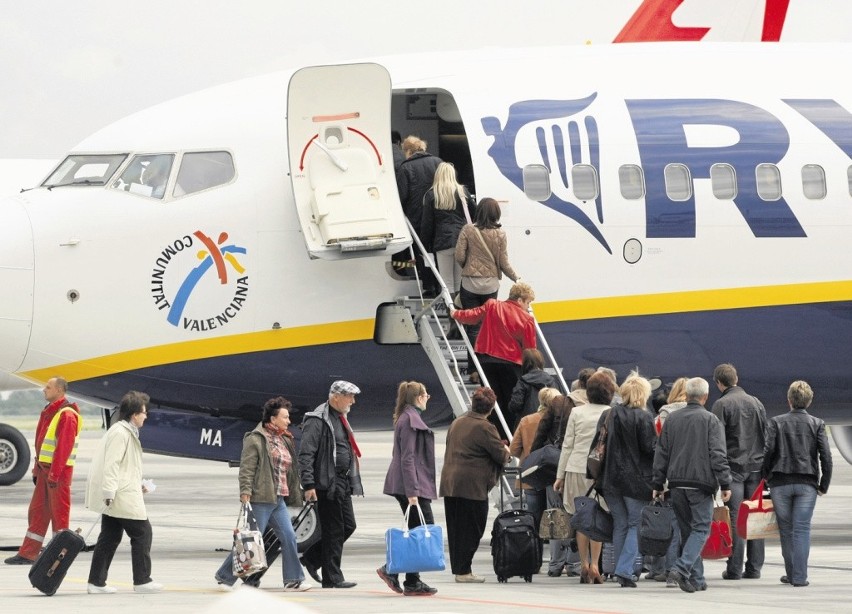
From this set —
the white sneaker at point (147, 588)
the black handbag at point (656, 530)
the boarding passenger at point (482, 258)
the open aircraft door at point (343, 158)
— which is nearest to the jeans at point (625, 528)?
the black handbag at point (656, 530)

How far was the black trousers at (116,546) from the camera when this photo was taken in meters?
13.4

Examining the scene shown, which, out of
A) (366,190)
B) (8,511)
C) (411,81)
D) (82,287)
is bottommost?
(8,511)

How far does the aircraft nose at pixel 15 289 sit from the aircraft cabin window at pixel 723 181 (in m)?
7.59

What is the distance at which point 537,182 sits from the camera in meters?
17.1

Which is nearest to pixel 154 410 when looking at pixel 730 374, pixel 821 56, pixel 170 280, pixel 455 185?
pixel 170 280

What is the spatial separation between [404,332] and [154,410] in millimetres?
2917

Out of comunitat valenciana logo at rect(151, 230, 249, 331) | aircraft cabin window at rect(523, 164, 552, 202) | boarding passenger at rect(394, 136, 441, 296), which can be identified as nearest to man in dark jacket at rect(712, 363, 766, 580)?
aircraft cabin window at rect(523, 164, 552, 202)

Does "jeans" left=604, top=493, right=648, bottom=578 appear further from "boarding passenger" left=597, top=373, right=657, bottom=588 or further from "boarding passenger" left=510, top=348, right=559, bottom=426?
"boarding passenger" left=510, top=348, right=559, bottom=426

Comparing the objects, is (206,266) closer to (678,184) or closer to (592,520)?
(592,520)

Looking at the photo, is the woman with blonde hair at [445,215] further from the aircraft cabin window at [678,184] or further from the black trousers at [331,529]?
the black trousers at [331,529]

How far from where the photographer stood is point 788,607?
1249 centimetres

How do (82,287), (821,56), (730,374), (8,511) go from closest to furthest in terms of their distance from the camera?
(730,374) → (82,287) → (821,56) → (8,511)

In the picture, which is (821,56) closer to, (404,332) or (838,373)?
(838,373)

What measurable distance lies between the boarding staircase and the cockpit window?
3426mm
